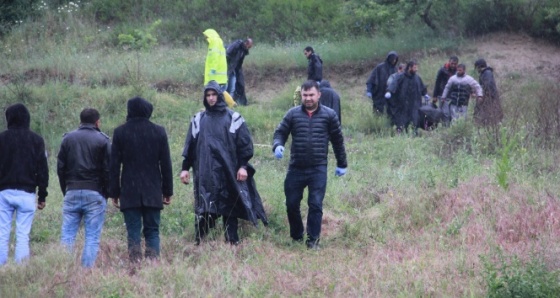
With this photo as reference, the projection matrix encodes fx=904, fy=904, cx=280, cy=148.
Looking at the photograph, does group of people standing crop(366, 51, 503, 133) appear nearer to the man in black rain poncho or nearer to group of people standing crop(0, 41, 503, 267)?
group of people standing crop(0, 41, 503, 267)

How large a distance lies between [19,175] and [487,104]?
9478 millimetres

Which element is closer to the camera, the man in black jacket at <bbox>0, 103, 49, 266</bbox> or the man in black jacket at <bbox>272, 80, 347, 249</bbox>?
the man in black jacket at <bbox>0, 103, 49, 266</bbox>

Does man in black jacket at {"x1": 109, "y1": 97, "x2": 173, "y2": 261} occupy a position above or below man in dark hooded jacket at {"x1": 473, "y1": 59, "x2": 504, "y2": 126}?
above

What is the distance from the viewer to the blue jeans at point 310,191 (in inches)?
405

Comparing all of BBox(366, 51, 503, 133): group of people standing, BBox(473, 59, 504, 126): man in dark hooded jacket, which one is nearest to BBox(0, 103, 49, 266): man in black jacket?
BBox(473, 59, 504, 126): man in dark hooded jacket

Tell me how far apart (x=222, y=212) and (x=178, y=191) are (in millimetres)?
3253

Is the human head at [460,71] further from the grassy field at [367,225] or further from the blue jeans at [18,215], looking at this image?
the blue jeans at [18,215]

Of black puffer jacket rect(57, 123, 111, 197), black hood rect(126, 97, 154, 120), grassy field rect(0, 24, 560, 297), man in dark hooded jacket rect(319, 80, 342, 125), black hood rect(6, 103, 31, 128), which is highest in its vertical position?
black hood rect(126, 97, 154, 120)

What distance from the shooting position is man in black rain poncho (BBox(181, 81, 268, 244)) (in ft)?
32.9

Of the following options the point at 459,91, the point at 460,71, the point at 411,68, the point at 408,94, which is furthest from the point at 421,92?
the point at 460,71

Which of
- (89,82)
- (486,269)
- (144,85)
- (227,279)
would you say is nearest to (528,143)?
(486,269)

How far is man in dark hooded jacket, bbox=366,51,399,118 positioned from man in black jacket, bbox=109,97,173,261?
424 inches

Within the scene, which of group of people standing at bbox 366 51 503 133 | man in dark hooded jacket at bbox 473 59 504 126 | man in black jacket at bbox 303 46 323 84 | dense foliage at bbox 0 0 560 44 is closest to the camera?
man in dark hooded jacket at bbox 473 59 504 126

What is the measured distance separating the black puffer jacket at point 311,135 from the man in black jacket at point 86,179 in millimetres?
1995
